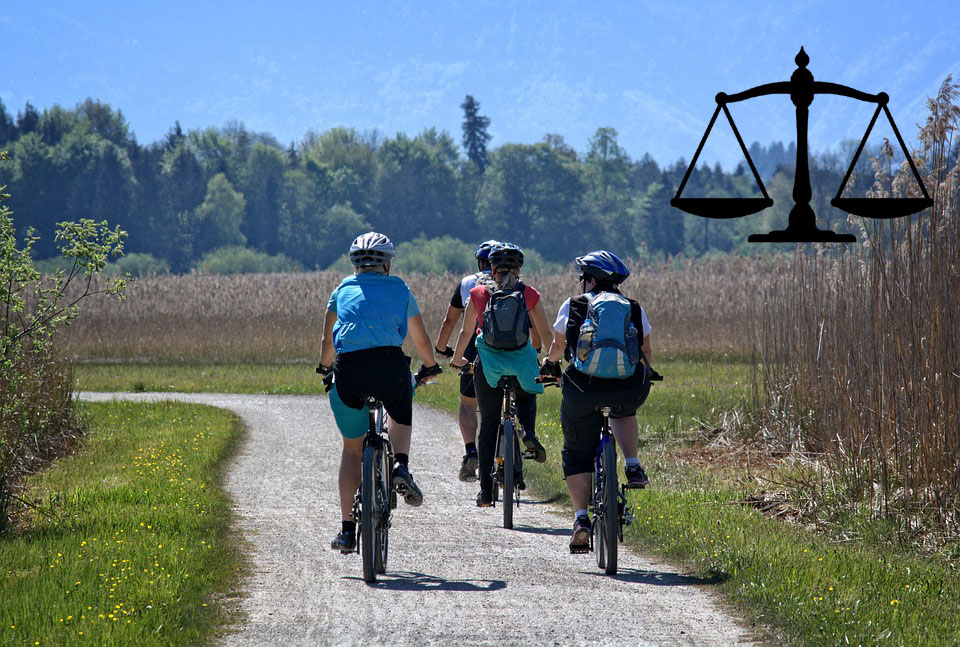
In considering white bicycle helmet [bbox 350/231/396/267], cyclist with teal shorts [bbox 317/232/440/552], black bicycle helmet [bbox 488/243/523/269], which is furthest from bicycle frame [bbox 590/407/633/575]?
black bicycle helmet [bbox 488/243/523/269]

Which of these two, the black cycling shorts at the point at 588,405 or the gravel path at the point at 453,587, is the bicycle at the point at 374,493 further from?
the black cycling shorts at the point at 588,405

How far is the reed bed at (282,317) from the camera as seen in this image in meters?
28.6

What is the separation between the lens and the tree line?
113188mm

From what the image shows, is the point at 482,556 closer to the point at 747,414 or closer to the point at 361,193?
the point at 747,414

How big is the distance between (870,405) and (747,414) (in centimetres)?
460

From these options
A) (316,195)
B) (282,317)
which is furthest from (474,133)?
(282,317)

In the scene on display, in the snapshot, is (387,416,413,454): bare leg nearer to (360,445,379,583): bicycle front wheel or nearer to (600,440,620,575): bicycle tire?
(360,445,379,583): bicycle front wheel

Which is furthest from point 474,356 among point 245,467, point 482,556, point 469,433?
point 245,467

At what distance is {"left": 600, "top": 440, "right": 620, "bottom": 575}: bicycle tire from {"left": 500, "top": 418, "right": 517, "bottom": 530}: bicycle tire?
69.4 inches

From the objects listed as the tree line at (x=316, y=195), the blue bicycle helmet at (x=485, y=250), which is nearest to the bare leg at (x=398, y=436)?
the blue bicycle helmet at (x=485, y=250)

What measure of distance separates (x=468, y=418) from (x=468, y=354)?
1.85 ft

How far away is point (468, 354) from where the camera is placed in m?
10.3

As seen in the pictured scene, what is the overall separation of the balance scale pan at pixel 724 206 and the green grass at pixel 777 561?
141 inches

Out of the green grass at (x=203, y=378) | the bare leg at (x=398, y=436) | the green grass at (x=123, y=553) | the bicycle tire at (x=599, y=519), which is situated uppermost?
the bare leg at (x=398, y=436)
